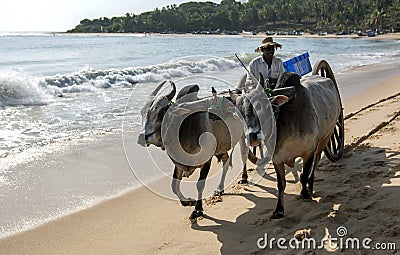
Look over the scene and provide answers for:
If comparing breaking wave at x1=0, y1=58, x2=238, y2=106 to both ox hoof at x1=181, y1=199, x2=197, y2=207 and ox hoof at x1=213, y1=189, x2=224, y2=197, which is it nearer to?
ox hoof at x1=213, y1=189, x2=224, y2=197

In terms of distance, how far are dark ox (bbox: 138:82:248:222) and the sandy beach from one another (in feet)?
1.48

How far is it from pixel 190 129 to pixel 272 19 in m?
137

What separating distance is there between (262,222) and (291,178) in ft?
5.20

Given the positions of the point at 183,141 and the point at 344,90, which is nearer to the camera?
the point at 183,141

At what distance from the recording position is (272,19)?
448 feet

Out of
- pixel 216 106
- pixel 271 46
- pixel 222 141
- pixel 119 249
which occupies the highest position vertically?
pixel 271 46

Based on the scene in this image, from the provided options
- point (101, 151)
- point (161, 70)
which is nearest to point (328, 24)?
A: point (161, 70)

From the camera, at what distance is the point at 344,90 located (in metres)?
14.6

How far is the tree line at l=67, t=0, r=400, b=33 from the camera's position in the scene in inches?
3860

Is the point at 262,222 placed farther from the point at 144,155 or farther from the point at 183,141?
the point at 144,155

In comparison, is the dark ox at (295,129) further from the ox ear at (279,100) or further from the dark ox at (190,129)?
the dark ox at (190,129)

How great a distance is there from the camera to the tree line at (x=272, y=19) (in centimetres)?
9805

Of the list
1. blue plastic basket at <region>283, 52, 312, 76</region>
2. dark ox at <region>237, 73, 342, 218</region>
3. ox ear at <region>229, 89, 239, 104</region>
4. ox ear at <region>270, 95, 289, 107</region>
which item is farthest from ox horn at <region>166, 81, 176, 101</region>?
blue plastic basket at <region>283, 52, 312, 76</region>

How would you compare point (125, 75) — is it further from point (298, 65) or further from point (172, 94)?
point (172, 94)
